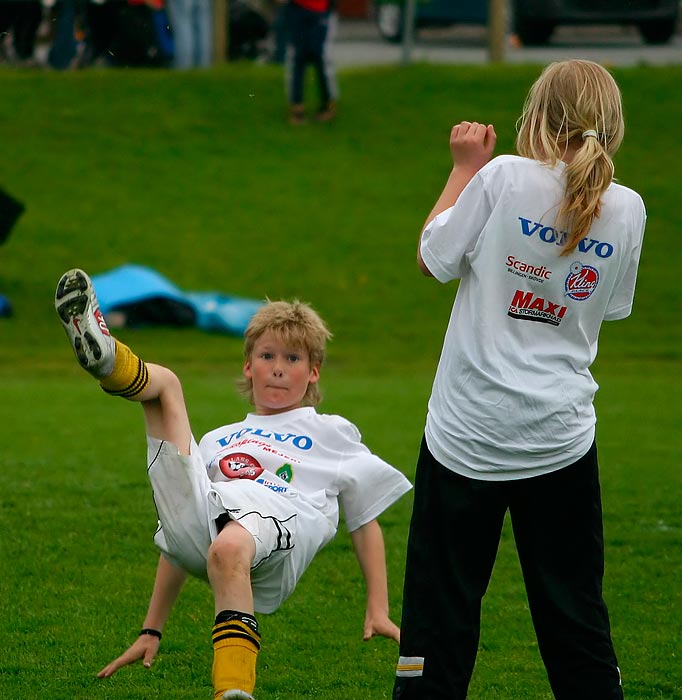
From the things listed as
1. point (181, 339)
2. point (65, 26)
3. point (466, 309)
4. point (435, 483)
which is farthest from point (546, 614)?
point (65, 26)

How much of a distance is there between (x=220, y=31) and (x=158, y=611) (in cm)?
1535

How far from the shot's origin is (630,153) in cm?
1664

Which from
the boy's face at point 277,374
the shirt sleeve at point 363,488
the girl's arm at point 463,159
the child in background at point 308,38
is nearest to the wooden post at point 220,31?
the child in background at point 308,38

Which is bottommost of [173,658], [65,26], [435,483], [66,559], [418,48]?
[418,48]

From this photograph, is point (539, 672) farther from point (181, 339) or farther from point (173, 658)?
point (181, 339)

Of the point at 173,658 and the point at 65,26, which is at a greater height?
the point at 173,658

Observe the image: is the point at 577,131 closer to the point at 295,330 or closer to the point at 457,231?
the point at 457,231

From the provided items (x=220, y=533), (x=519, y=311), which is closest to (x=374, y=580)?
(x=220, y=533)

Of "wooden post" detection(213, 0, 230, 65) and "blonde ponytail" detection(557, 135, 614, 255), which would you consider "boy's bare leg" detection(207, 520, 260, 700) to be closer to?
"blonde ponytail" detection(557, 135, 614, 255)

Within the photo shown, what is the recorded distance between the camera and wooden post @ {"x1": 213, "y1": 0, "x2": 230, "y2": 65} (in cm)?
1794

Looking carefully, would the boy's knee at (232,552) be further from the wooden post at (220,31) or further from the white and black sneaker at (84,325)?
the wooden post at (220,31)

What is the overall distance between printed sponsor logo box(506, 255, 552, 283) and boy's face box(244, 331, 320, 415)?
3.72ft

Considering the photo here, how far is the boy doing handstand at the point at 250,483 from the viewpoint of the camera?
356 cm

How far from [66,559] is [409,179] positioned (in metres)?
11.1
